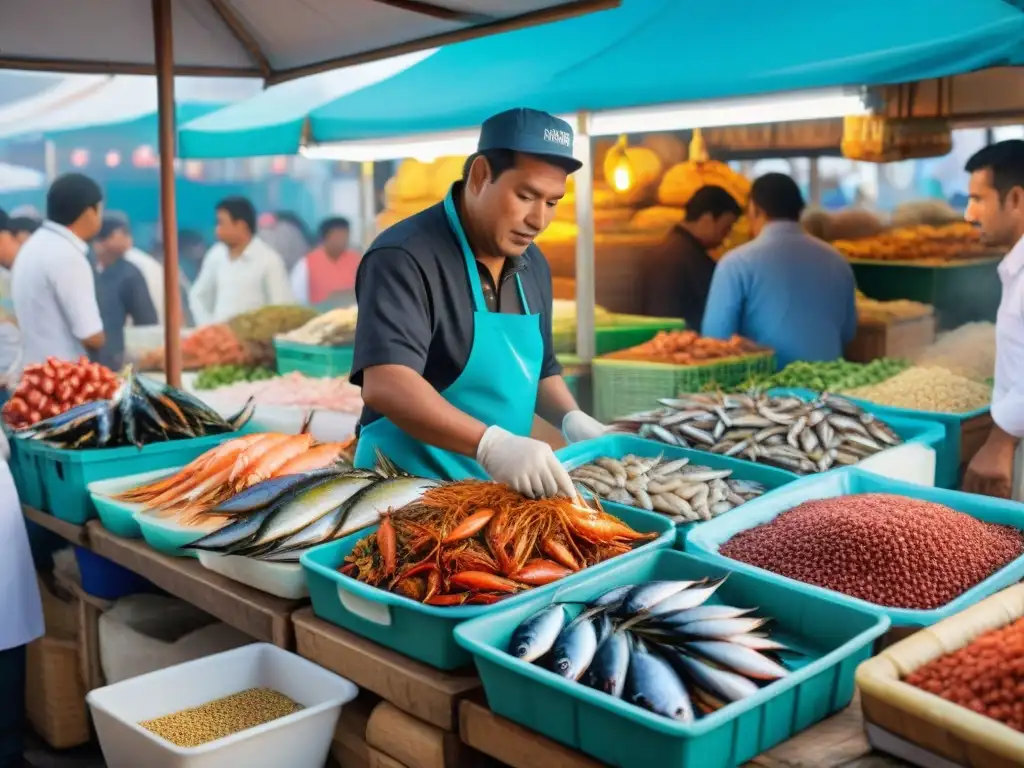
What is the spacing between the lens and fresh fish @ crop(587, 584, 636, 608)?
5.77ft

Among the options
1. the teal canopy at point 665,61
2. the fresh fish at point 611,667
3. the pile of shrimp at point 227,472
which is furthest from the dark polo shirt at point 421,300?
the teal canopy at point 665,61

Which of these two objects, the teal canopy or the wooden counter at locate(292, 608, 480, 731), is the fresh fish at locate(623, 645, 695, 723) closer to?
the wooden counter at locate(292, 608, 480, 731)

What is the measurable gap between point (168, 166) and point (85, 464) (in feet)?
4.67

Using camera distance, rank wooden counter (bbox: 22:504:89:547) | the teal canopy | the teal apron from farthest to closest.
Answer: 1. the teal canopy
2. wooden counter (bbox: 22:504:89:547)
3. the teal apron

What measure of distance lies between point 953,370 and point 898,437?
1.51 metres

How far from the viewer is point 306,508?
2.19m

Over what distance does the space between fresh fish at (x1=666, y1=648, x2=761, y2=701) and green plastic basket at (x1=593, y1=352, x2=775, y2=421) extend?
3147 mm

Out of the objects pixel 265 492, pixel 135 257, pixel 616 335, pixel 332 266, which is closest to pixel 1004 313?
pixel 616 335

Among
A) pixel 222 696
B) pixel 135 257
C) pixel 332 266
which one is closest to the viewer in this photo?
pixel 222 696

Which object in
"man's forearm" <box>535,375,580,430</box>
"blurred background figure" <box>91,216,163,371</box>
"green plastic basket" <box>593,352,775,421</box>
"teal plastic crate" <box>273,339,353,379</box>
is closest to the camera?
"man's forearm" <box>535,375,580,430</box>

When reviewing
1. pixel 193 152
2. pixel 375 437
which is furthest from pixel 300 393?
pixel 375 437

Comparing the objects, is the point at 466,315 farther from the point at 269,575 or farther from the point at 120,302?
the point at 120,302

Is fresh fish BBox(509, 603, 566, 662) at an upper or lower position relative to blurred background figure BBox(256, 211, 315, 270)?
lower

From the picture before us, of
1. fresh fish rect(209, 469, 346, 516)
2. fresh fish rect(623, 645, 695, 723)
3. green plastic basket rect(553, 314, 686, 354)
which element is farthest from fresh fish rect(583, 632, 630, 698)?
green plastic basket rect(553, 314, 686, 354)
